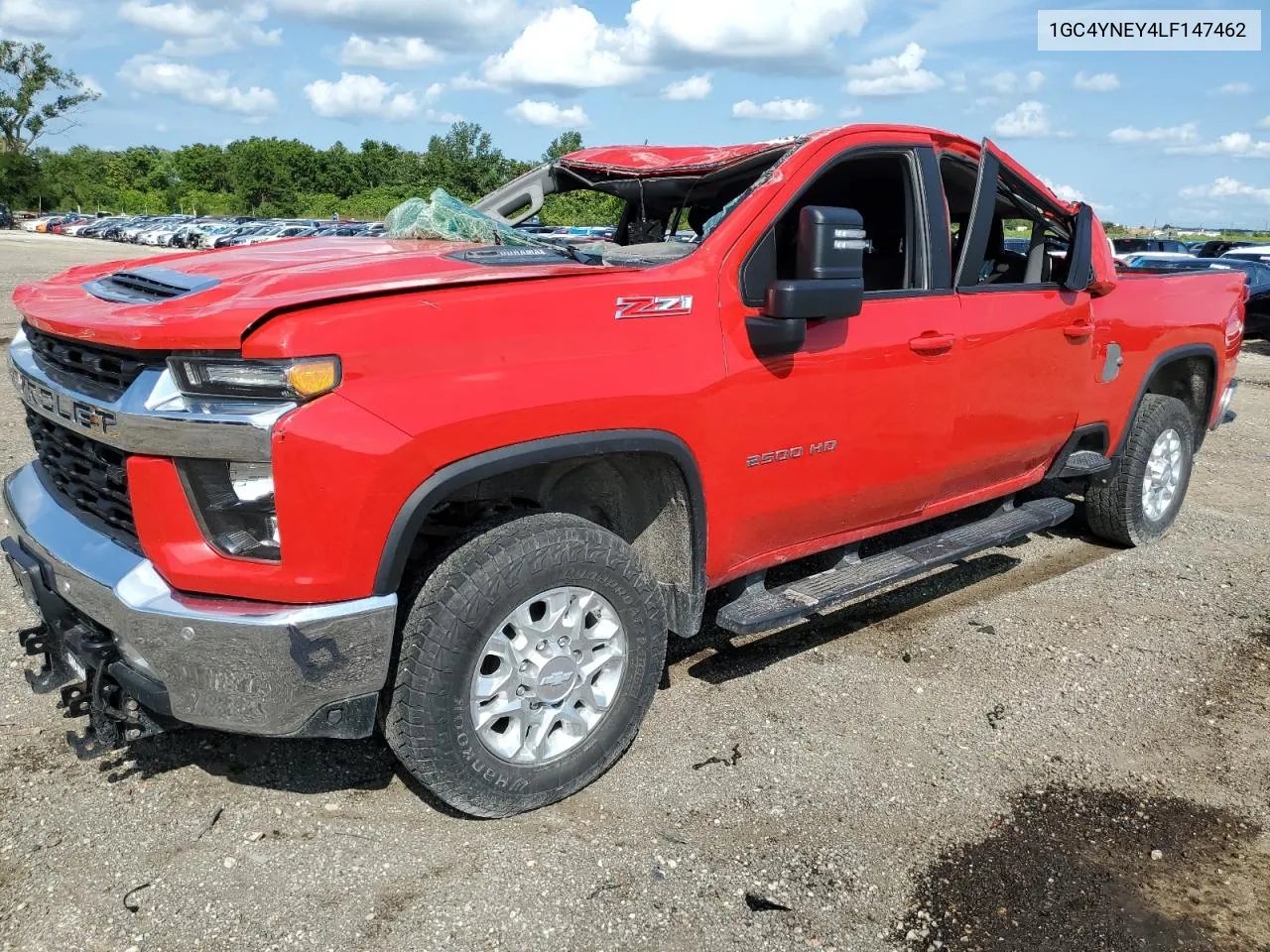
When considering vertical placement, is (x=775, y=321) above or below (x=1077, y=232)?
below

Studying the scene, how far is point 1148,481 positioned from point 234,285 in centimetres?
483

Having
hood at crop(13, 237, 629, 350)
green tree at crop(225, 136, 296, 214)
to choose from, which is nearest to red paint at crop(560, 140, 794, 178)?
hood at crop(13, 237, 629, 350)

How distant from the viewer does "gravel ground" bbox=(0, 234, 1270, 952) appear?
2.68 m

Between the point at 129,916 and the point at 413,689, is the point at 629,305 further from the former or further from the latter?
the point at 129,916

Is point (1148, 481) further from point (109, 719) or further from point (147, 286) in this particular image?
point (109, 719)

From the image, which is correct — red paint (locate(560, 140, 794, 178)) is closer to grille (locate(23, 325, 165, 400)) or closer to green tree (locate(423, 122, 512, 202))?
grille (locate(23, 325, 165, 400))

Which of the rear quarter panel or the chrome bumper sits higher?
the rear quarter panel

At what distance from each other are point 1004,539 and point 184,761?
10.9 ft

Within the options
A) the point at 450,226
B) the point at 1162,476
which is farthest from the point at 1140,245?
the point at 450,226

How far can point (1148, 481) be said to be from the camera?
18.6 feet

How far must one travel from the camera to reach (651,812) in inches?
125

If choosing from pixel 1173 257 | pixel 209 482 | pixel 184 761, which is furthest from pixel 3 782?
pixel 1173 257

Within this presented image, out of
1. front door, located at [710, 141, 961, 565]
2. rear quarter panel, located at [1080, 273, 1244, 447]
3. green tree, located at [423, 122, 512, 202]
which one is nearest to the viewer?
front door, located at [710, 141, 961, 565]

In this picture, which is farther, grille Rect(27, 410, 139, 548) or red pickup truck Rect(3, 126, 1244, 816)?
grille Rect(27, 410, 139, 548)
